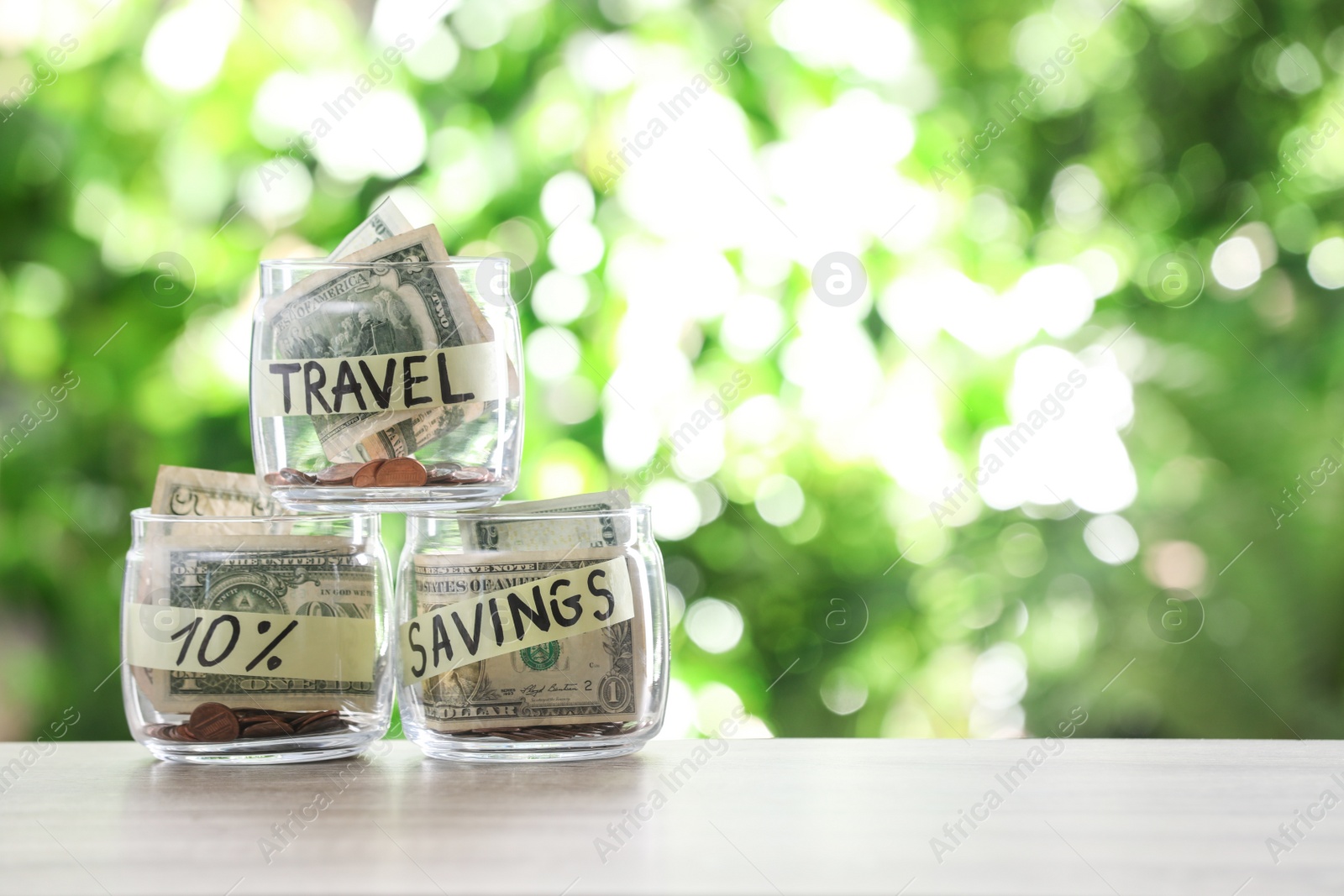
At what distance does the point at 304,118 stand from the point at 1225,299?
1.52 meters

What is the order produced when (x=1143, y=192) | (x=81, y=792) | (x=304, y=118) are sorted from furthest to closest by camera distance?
(x=1143, y=192) → (x=304, y=118) → (x=81, y=792)

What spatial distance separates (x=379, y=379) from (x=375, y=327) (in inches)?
1.3

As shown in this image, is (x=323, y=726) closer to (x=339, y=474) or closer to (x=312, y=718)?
(x=312, y=718)

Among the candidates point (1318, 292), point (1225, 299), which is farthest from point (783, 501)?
point (1318, 292)

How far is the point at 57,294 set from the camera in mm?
1544

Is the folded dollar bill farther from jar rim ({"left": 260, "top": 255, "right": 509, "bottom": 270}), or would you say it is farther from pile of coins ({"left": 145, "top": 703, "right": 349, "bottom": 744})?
jar rim ({"left": 260, "top": 255, "right": 509, "bottom": 270})

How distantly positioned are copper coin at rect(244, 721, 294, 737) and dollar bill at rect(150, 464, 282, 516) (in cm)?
15

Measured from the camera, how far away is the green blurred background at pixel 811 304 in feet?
5.01

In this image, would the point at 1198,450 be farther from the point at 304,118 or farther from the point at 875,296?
the point at 304,118

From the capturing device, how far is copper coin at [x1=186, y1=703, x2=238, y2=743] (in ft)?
2.42

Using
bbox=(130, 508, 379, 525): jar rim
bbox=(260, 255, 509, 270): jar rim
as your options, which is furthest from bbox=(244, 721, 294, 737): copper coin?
bbox=(260, 255, 509, 270): jar rim

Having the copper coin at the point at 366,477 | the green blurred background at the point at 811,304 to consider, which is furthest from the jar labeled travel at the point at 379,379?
the green blurred background at the point at 811,304

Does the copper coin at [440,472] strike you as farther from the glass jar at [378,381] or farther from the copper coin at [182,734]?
the copper coin at [182,734]

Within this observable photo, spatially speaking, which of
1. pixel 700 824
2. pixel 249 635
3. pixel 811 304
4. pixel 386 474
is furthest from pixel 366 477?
pixel 811 304
